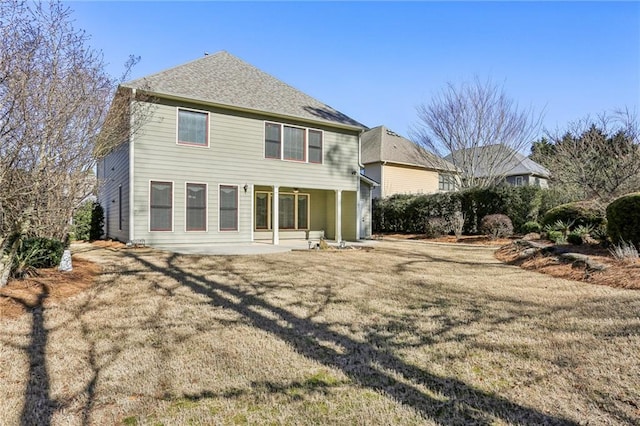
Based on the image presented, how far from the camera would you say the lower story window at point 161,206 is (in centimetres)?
1153

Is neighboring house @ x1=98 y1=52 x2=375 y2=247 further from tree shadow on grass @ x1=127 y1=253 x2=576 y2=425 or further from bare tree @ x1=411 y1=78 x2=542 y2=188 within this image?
tree shadow on grass @ x1=127 y1=253 x2=576 y2=425

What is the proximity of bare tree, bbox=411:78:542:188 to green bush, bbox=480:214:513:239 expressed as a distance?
15.0ft

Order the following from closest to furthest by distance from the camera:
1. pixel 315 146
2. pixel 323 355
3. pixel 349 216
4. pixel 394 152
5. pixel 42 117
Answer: pixel 323 355
pixel 42 117
pixel 315 146
pixel 349 216
pixel 394 152

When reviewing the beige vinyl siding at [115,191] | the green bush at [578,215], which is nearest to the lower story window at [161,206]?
the beige vinyl siding at [115,191]

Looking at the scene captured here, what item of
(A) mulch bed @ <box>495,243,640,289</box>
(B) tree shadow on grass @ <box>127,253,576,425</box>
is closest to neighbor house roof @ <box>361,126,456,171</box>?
(A) mulch bed @ <box>495,243,640,289</box>

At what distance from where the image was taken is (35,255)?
247 inches

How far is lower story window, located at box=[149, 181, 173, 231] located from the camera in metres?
11.5

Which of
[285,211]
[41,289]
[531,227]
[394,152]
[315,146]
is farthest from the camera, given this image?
[394,152]

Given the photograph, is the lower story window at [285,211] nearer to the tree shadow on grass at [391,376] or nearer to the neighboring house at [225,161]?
the neighboring house at [225,161]

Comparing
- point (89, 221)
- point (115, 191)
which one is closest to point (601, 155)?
point (115, 191)

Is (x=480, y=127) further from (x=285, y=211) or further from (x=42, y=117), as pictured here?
(x=42, y=117)

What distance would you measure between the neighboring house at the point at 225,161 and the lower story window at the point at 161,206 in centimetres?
3

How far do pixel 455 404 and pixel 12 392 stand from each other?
3211 millimetres

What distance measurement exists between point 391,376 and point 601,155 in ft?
36.0
